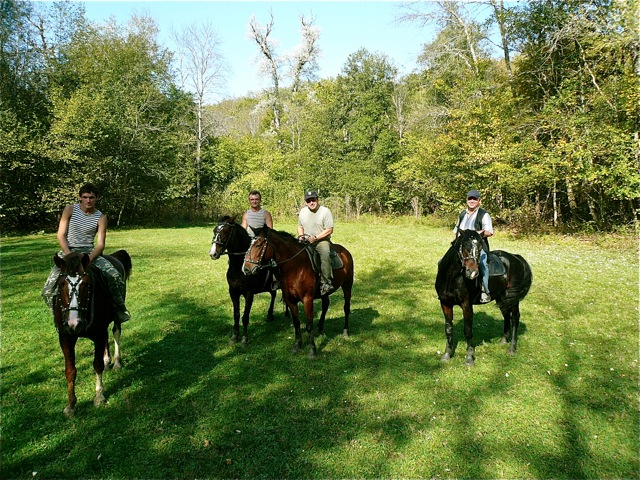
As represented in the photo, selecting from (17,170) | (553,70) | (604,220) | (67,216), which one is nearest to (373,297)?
(67,216)

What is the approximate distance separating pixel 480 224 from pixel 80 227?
6.64 m

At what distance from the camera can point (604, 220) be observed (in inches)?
802

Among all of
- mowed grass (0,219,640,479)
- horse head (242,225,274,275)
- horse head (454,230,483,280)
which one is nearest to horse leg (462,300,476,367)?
mowed grass (0,219,640,479)

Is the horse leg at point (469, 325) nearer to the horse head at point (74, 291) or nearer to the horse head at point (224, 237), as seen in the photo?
the horse head at point (224, 237)

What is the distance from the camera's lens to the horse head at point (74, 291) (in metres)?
4.29

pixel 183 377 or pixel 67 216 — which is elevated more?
pixel 67 216

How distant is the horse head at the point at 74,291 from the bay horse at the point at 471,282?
5296mm

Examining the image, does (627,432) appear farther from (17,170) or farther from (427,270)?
(17,170)

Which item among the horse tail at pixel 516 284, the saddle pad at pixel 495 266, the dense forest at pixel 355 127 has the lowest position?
the horse tail at pixel 516 284

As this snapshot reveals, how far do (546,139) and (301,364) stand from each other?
2216 cm

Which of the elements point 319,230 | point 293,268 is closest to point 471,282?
point 319,230

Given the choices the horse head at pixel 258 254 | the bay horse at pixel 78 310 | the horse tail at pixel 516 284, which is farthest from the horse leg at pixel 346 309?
the bay horse at pixel 78 310

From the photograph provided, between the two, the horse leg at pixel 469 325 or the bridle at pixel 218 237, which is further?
the bridle at pixel 218 237

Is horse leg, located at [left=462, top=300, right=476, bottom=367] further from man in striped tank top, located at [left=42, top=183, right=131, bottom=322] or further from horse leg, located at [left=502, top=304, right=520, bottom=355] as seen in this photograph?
man in striped tank top, located at [left=42, top=183, right=131, bottom=322]
